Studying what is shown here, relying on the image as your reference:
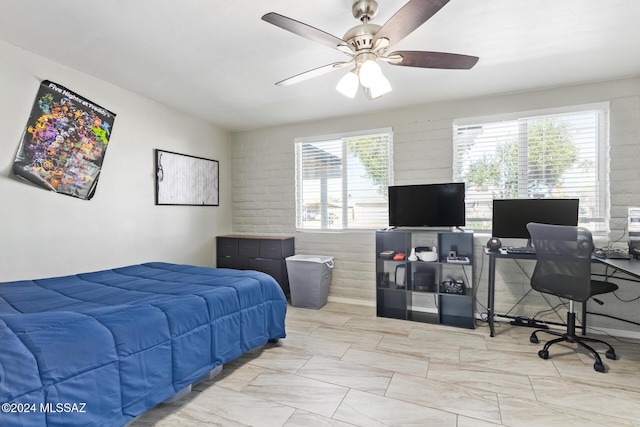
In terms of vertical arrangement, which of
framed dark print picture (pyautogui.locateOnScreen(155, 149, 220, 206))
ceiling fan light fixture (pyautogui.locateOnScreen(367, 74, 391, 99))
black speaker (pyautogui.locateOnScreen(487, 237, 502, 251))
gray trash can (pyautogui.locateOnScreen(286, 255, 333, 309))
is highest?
ceiling fan light fixture (pyautogui.locateOnScreen(367, 74, 391, 99))

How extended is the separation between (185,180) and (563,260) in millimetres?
4042

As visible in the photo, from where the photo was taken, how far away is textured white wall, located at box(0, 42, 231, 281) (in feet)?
7.86

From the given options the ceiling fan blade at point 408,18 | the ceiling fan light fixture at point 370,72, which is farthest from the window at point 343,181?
the ceiling fan blade at point 408,18

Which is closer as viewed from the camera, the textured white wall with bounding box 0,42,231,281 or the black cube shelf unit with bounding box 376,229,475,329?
the textured white wall with bounding box 0,42,231,281

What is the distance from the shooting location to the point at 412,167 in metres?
3.68

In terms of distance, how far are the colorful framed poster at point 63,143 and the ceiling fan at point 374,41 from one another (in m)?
2.12

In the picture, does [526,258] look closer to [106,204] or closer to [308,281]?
[308,281]

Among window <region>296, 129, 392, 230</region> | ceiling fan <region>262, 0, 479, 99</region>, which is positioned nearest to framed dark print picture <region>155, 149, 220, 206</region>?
window <region>296, 129, 392, 230</region>

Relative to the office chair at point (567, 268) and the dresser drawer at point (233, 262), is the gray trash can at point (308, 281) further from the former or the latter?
the office chair at point (567, 268)

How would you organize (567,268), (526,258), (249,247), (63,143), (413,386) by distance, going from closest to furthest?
(413,386) → (567,268) → (63,143) → (526,258) → (249,247)

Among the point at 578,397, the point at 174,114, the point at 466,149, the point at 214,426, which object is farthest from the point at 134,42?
the point at 578,397

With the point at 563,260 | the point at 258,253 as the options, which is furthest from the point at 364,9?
the point at 258,253

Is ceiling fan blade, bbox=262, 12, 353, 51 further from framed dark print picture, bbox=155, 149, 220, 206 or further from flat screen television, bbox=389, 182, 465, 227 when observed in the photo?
framed dark print picture, bbox=155, 149, 220, 206

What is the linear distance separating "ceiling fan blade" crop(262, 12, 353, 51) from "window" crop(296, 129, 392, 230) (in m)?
2.17
